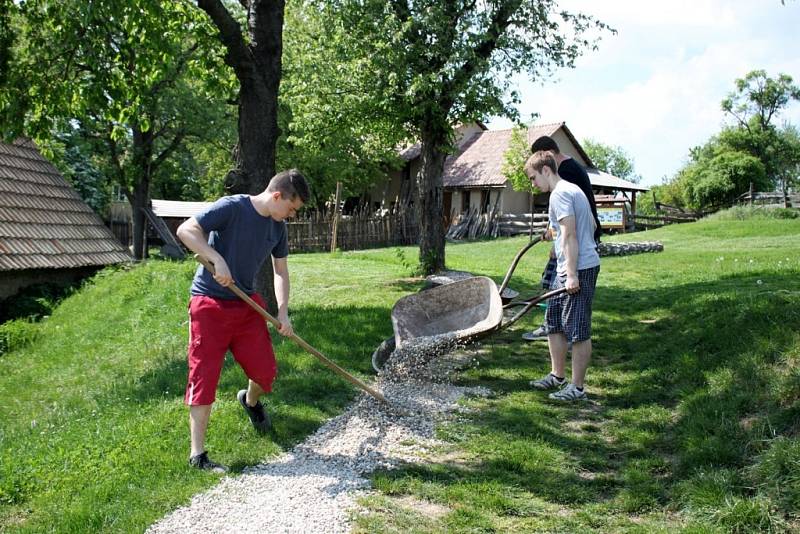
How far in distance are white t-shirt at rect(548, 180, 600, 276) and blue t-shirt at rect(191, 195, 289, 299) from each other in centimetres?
227

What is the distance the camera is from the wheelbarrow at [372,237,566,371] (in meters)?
6.52

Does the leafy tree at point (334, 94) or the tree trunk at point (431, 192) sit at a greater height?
the leafy tree at point (334, 94)

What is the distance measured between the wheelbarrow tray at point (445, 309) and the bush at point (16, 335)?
8056mm

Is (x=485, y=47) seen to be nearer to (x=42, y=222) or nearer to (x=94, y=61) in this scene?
(x=94, y=61)

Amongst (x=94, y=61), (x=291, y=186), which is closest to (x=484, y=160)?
(x=94, y=61)

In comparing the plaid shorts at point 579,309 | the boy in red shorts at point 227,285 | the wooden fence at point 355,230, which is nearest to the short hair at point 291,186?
the boy in red shorts at point 227,285

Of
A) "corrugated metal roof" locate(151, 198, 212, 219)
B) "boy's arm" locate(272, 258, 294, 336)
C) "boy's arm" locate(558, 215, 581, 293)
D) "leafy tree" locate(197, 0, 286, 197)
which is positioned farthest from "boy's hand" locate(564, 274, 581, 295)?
"corrugated metal roof" locate(151, 198, 212, 219)

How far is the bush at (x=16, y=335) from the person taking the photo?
11.6 m

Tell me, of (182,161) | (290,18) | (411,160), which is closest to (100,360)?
(290,18)

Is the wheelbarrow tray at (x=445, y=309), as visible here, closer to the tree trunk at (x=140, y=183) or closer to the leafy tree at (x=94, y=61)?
the leafy tree at (x=94, y=61)

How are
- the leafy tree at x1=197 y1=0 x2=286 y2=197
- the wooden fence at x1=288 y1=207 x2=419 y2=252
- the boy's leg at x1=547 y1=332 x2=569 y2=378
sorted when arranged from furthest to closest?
the wooden fence at x1=288 y1=207 x2=419 y2=252
the leafy tree at x1=197 y1=0 x2=286 y2=197
the boy's leg at x1=547 y1=332 x2=569 y2=378

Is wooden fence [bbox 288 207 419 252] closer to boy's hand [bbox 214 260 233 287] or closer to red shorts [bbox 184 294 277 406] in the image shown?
red shorts [bbox 184 294 277 406]

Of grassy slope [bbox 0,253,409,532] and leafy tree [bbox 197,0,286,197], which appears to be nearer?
grassy slope [bbox 0,253,409,532]

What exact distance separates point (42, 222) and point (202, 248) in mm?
11837
